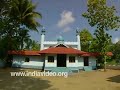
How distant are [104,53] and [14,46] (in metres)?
14.4

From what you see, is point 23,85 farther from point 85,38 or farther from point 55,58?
point 85,38

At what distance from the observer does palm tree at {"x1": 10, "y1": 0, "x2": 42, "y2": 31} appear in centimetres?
3538

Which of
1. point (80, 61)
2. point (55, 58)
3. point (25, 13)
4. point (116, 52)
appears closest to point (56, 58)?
point (55, 58)

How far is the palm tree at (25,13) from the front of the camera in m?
35.4

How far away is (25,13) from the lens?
36.0 metres

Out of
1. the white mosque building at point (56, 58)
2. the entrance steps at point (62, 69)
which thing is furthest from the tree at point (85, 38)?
the entrance steps at point (62, 69)

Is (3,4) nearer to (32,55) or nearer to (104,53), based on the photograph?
(32,55)

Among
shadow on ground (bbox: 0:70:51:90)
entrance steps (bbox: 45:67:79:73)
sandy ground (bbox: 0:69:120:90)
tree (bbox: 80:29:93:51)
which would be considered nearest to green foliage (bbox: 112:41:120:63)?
tree (bbox: 80:29:93:51)

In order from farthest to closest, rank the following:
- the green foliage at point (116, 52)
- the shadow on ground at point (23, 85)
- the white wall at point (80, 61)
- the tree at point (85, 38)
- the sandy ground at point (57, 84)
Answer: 1. the green foliage at point (116, 52)
2. the tree at point (85, 38)
3. the white wall at point (80, 61)
4. the sandy ground at point (57, 84)
5. the shadow on ground at point (23, 85)

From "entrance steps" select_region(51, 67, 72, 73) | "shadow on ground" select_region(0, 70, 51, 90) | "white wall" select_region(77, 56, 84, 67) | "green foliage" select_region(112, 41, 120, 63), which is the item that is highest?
"green foliage" select_region(112, 41, 120, 63)

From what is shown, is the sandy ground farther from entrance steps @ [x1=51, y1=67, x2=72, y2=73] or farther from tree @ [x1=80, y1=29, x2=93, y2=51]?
tree @ [x1=80, y1=29, x2=93, y2=51]

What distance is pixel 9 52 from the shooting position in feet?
119

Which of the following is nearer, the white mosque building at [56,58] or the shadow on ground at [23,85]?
the shadow on ground at [23,85]

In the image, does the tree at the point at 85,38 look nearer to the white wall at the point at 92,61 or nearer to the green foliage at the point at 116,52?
the green foliage at the point at 116,52
